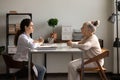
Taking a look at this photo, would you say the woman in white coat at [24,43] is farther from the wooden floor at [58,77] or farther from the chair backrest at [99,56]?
the wooden floor at [58,77]

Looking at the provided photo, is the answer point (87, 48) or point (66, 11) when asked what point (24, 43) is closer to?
point (87, 48)

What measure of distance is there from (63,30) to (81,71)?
1.81m

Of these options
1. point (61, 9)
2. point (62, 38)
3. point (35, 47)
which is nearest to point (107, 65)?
point (62, 38)

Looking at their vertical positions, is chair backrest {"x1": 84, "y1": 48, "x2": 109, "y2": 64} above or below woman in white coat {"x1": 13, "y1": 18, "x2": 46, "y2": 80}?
below

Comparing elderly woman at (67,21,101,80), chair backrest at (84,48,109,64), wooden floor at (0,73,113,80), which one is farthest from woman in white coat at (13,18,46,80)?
wooden floor at (0,73,113,80)

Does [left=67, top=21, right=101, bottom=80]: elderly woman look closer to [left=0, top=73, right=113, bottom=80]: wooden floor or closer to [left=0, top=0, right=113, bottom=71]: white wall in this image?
[left=0, top=73, right=113, bottom=80]: wooden floor

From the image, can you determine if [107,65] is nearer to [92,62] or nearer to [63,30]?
[63,30]

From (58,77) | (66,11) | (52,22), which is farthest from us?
(66,11)

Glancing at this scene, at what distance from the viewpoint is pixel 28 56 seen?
144 inches

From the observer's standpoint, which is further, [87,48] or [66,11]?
[66,11]

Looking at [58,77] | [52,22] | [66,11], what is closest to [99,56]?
[52,22]

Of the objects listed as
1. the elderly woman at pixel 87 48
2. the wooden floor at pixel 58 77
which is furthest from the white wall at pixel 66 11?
the elderly woman at pixel 87 48

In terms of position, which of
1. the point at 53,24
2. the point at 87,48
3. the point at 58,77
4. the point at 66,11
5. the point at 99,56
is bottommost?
the point at 58,77

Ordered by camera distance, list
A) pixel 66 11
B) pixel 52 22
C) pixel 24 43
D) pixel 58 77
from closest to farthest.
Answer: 1. pixel 24 43
2. pixel 52 22
3. pixel 58 77
4. pixel 66 11
